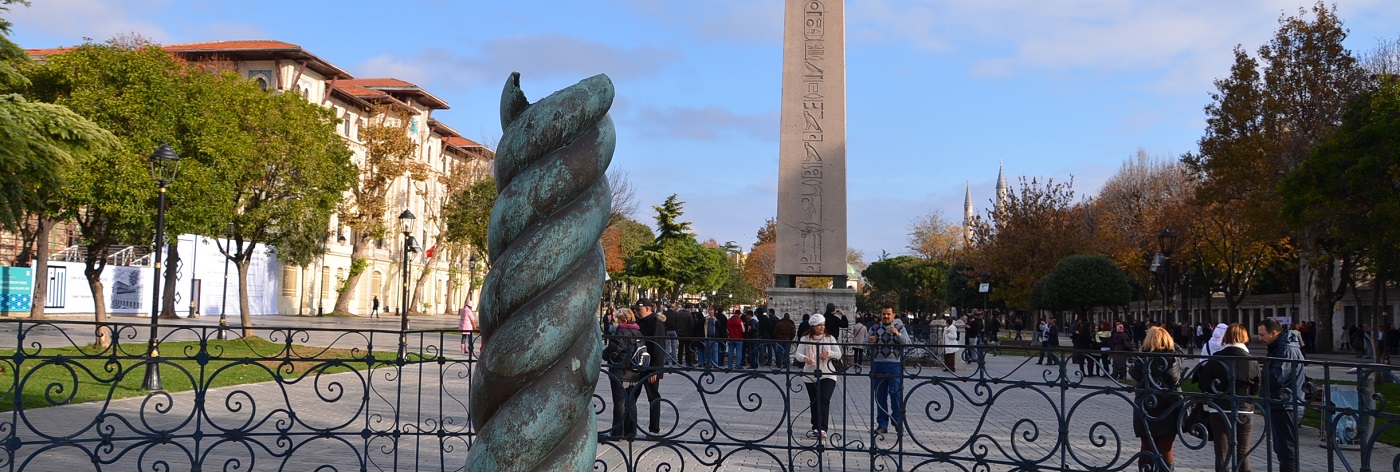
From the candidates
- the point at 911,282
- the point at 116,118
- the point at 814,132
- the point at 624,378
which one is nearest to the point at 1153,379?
the point at 624,378

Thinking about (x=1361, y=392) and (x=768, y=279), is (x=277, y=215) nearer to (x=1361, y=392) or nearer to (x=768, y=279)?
(x=1361, y=392)

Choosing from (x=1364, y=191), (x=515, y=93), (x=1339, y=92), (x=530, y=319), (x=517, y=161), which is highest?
(x=1339, y=92)

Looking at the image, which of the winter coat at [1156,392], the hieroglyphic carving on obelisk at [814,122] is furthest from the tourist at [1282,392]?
the hieroglyphic carving on obelisk at [814,122]

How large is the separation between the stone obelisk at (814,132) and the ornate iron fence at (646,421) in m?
Answer: 5.40

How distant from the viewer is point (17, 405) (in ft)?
22.8

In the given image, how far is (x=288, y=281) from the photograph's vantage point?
5597 cm

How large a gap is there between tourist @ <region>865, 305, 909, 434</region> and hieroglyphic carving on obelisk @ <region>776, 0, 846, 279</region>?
535 cm

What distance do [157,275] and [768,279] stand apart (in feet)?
252

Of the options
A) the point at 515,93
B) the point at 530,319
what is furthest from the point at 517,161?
the point at 530,319

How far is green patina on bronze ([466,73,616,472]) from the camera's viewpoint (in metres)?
2.77

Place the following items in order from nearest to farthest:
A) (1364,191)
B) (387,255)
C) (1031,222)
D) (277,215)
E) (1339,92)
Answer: (1364,191), (277,215), (1339,92), (1031,222), (387,255)

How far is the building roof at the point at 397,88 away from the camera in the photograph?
66.4m

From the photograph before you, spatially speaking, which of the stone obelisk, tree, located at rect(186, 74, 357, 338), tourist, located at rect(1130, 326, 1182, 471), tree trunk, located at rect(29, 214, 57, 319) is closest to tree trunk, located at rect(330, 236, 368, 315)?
tree trunk, located at rect(29, 214, 57, 319)

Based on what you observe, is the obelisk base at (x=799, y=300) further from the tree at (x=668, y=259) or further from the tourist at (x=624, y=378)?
the tree at (x=668, y=259)
